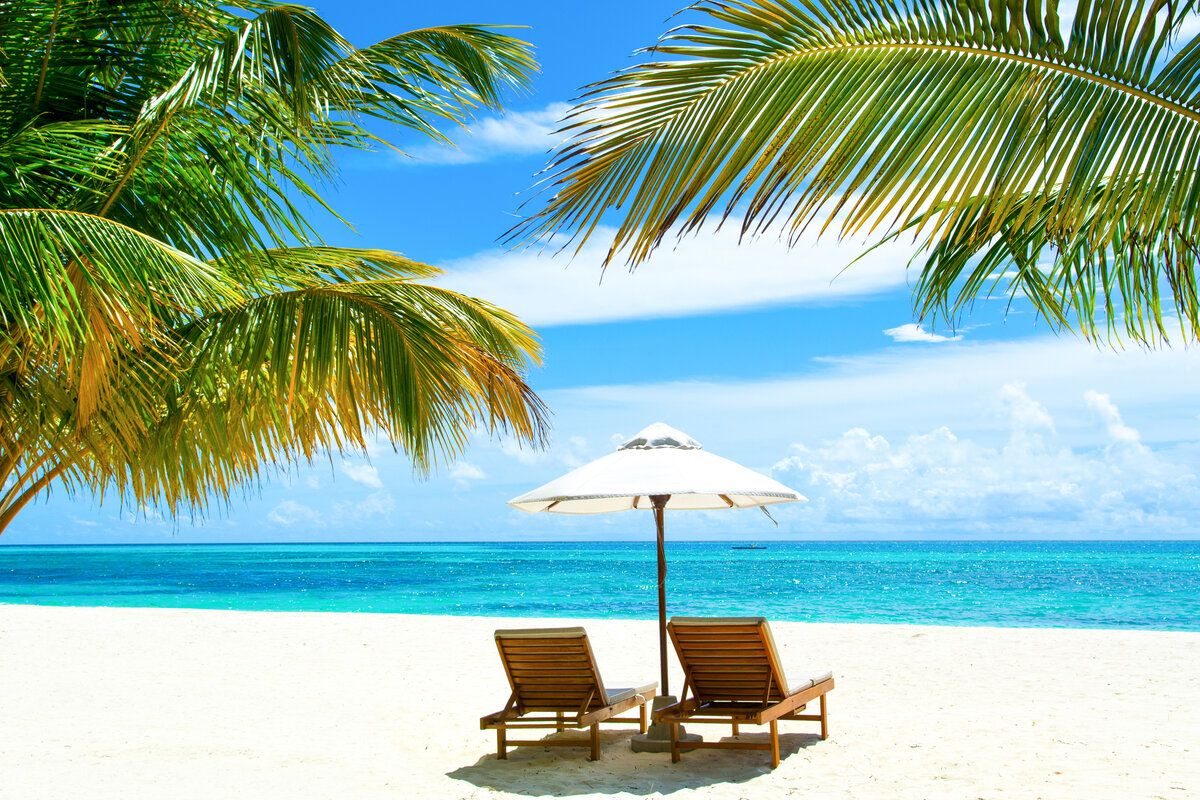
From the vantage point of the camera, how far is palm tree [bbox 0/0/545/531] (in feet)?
13.7

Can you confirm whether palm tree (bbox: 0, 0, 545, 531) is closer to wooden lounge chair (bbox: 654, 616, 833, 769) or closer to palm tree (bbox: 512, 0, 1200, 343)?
wooden lounge chair (bbox: 654, 616, 833, 769)

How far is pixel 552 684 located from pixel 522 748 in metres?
0.56

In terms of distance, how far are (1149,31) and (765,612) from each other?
28.6m

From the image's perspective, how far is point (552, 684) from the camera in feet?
18.3

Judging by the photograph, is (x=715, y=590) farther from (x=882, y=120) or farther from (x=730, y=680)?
(x=882, y=120)

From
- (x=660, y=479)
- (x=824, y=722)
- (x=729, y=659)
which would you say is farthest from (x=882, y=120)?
(x=824, y=722)

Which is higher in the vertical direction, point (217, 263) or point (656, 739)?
point (217, 263)

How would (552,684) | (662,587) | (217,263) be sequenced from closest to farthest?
(217,263), (552,684), (662,587)

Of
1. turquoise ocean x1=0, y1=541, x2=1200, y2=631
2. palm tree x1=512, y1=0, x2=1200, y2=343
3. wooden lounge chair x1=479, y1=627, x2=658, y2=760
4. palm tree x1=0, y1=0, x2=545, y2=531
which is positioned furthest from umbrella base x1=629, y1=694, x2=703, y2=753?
turquoise ocean x1=0, y1=541, x2=1200, y2=631

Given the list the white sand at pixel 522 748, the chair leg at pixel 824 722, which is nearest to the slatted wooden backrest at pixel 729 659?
the white sand at pixel 522 748

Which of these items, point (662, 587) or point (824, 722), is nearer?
point (824, 722)

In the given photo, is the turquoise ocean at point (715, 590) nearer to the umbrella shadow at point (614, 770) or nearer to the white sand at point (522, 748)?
the white sand at point (522, 748)

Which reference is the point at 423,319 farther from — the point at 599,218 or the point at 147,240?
the point at 599,218

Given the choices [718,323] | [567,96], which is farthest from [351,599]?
[567,96]
